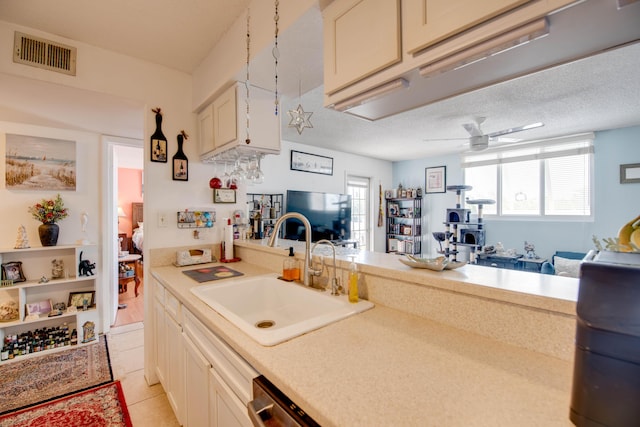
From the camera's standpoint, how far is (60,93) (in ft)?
6.61

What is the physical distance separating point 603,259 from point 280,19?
1.50 meters

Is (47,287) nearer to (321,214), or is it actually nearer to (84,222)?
(84,222)

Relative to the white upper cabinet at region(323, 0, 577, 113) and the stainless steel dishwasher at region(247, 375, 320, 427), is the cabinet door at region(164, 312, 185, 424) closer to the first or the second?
the stainless steel dishwasher at region(247, 375, 320, 427)

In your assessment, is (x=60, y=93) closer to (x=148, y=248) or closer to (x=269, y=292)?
(x=148, y=248)

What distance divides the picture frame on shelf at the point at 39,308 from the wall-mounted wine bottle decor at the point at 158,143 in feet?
6.48

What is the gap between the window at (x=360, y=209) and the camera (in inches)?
229

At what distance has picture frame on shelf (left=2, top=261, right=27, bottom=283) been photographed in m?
2.51

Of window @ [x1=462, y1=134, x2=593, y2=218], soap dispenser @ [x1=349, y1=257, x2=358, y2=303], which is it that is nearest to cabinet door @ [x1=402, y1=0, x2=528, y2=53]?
soap dispenser @ [x1=349, y1=257, x2=358, y2=303]

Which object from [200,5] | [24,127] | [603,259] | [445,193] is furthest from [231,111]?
[445,193]

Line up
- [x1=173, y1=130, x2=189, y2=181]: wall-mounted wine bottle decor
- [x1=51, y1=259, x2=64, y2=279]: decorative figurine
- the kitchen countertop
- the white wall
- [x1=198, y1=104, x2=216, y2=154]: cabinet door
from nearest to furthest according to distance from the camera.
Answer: the kitchen countertop → [x1=198, y1=104, x2=216, y2=154]: cabinet door → [x1=173, y1=130, x2=189, y2=181]: wall-mounted wine bottle decor → [x1=51, y1=259, x2=64, y2=279]: decorative figurine → the white wall

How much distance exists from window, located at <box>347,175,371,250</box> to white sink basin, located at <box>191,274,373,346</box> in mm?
4217

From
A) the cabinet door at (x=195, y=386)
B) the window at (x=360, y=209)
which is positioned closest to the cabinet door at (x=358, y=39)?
the cabinet door at (x=195, y=386)

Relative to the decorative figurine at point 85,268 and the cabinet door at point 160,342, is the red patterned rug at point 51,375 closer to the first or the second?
the cabinet door at point 160,342

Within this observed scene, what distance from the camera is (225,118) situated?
192 centimetres
